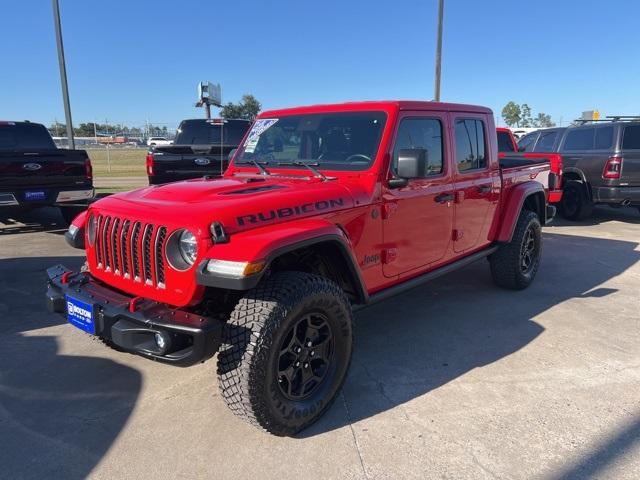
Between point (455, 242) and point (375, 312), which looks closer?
point (455, 242)

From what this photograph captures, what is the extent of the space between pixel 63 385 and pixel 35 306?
1.78 meters

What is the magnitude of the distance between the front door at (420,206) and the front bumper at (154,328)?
1496 mm

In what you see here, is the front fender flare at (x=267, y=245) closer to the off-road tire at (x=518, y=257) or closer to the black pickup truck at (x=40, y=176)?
the off-road tire at (x=518, y=257)

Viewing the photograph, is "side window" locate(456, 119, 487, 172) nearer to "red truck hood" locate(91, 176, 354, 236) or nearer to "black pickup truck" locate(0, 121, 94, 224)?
A: "red truck hood" locate(91, 176, 354, 236)

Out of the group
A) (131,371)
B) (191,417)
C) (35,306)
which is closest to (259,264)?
(191,417)

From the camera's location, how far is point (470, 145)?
452 cm

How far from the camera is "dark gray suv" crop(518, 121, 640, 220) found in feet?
29.0

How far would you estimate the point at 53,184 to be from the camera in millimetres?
7586

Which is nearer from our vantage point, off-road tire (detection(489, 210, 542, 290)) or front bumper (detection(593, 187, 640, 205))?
off-road tire (detection(489, 210, 542, 290))

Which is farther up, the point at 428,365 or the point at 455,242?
the point at 455,242

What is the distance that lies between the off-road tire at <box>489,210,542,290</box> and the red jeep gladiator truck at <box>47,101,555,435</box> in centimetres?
90

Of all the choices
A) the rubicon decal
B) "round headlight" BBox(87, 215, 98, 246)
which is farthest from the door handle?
"round headlight" BBox(87, 215, 98, 246)

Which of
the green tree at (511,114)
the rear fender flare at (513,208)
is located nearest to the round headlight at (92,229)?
the rear fender flare at (513,208)

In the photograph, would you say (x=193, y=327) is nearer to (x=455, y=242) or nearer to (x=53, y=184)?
(x=455, y=242)
